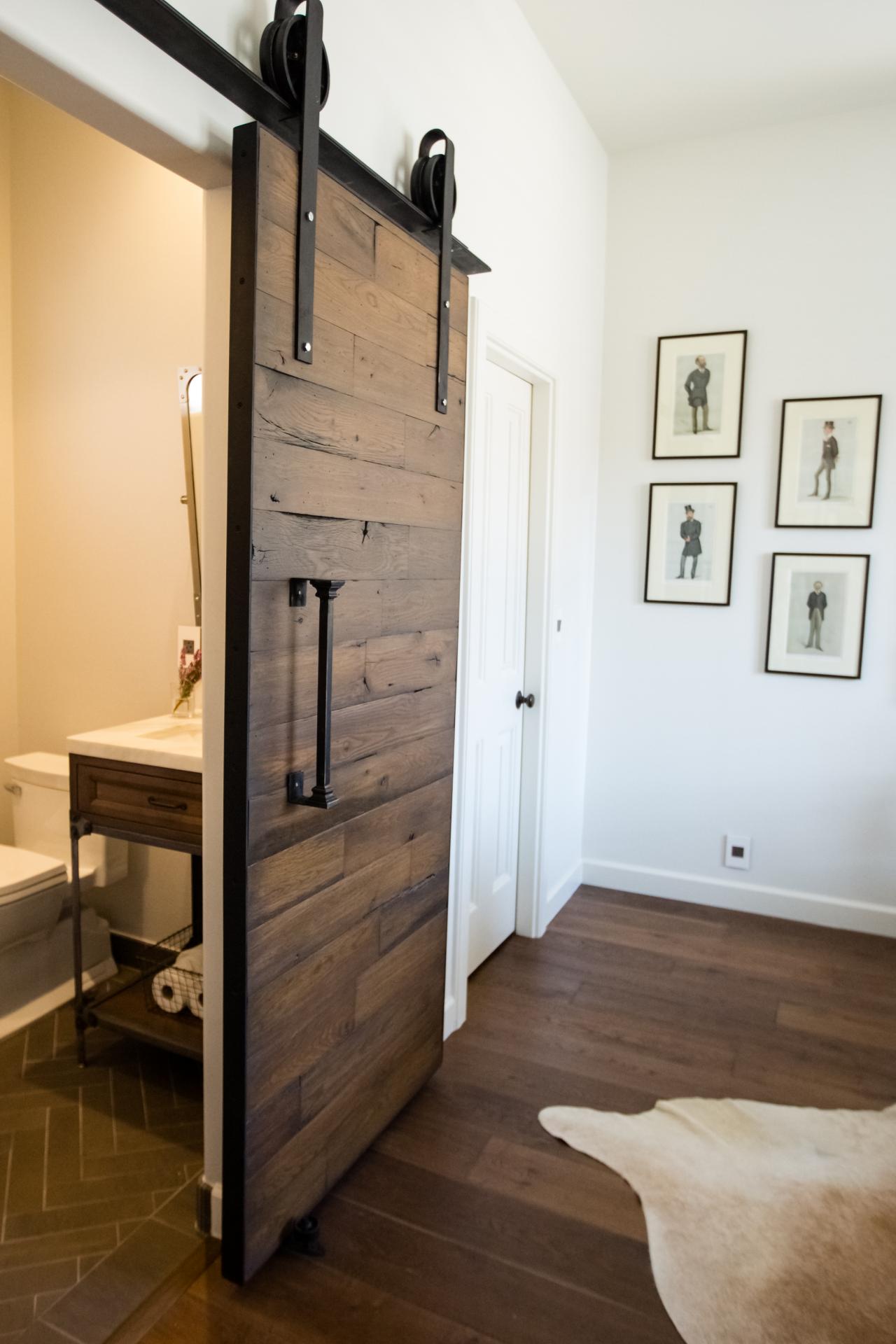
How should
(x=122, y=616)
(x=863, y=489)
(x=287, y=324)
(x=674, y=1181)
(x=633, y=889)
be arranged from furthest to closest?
(x=633, y=889) < (x=863, y=489) < (x=122, y=616) < (x=674, y=1181) < (x=287, y=324)

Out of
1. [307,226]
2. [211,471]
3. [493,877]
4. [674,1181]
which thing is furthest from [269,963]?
[493,877]

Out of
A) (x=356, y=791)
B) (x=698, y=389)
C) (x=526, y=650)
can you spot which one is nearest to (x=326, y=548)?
(x=356, y=791)

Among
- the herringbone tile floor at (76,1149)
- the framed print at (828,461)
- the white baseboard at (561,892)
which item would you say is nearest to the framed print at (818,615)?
the framed print at (828,461)

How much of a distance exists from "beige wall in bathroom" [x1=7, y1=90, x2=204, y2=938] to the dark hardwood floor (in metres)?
1.15

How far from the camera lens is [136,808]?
7.17ft

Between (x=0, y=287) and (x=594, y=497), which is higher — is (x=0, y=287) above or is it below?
above

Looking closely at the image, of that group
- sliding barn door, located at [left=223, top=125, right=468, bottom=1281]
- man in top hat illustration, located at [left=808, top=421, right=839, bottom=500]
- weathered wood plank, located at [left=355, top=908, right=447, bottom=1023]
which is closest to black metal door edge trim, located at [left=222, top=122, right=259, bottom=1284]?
sliding barn door, located at [left=223, top=125, right=468, bottom=1281]

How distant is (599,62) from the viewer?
2916mm

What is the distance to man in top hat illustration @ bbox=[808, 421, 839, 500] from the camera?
131 inches

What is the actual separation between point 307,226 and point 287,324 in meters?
0.18

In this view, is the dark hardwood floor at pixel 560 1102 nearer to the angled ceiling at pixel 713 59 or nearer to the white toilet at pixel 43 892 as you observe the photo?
the white toilet at pixel 43 892

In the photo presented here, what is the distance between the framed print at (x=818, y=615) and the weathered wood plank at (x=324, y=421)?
2.06 meters

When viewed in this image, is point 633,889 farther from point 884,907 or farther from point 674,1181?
point 674,1181

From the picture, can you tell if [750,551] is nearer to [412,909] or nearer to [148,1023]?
[412,909]
